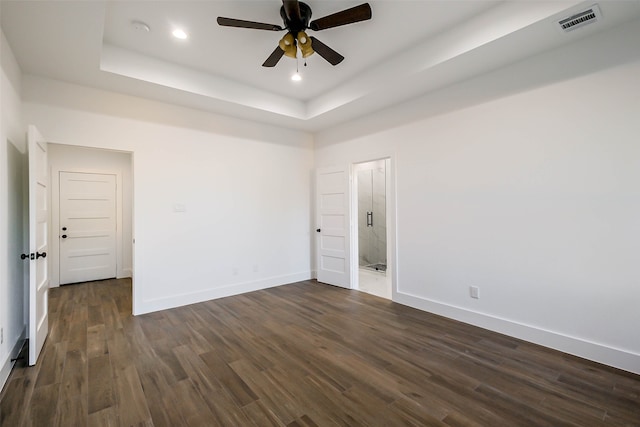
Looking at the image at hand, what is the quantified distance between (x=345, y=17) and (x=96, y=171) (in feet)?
19.0

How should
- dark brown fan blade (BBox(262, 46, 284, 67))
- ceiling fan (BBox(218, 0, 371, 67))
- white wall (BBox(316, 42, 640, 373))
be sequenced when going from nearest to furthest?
ceiling fan (BBox(218, 0, 371, 67)), white wall (BBox(316, 42, 640, 373)), dark brown fan blade (BBox(262, 46, 284, 67))

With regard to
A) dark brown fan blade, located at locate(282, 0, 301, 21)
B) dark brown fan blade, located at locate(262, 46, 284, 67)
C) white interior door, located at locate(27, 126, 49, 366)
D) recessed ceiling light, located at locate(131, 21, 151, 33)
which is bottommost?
white interior door, located at locate(27, 126, 49, 366)

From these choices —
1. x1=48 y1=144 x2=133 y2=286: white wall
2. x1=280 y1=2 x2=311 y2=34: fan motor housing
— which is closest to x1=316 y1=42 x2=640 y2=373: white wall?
x1=280 y1=2 x2=311 y2=34: fan motor housing

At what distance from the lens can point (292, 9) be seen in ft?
7.57

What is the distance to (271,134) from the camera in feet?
16.5

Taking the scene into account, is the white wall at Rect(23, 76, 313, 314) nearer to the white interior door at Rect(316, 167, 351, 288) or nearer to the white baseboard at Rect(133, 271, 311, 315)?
the white baseboard at Rect(133, 271, 311, 315)

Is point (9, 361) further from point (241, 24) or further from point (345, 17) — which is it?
point (345, 17)

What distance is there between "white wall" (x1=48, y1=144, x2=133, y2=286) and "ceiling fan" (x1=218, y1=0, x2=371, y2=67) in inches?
151

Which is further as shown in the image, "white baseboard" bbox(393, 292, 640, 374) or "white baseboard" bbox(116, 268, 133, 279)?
"white baseboard" bbox(116, 268, 133, 279)

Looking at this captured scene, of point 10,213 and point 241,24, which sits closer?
point 241,24

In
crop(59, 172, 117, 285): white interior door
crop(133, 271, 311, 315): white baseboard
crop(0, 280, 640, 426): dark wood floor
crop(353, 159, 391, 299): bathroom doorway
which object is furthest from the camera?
crop(353, 159, 391, 299): bathroom doorway

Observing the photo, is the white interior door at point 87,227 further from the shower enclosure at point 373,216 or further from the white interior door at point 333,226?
the shower enclosure at point 373,216

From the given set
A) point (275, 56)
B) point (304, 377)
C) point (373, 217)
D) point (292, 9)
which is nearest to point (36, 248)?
point (304, 377)

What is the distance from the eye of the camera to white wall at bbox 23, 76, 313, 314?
346 centimetres
